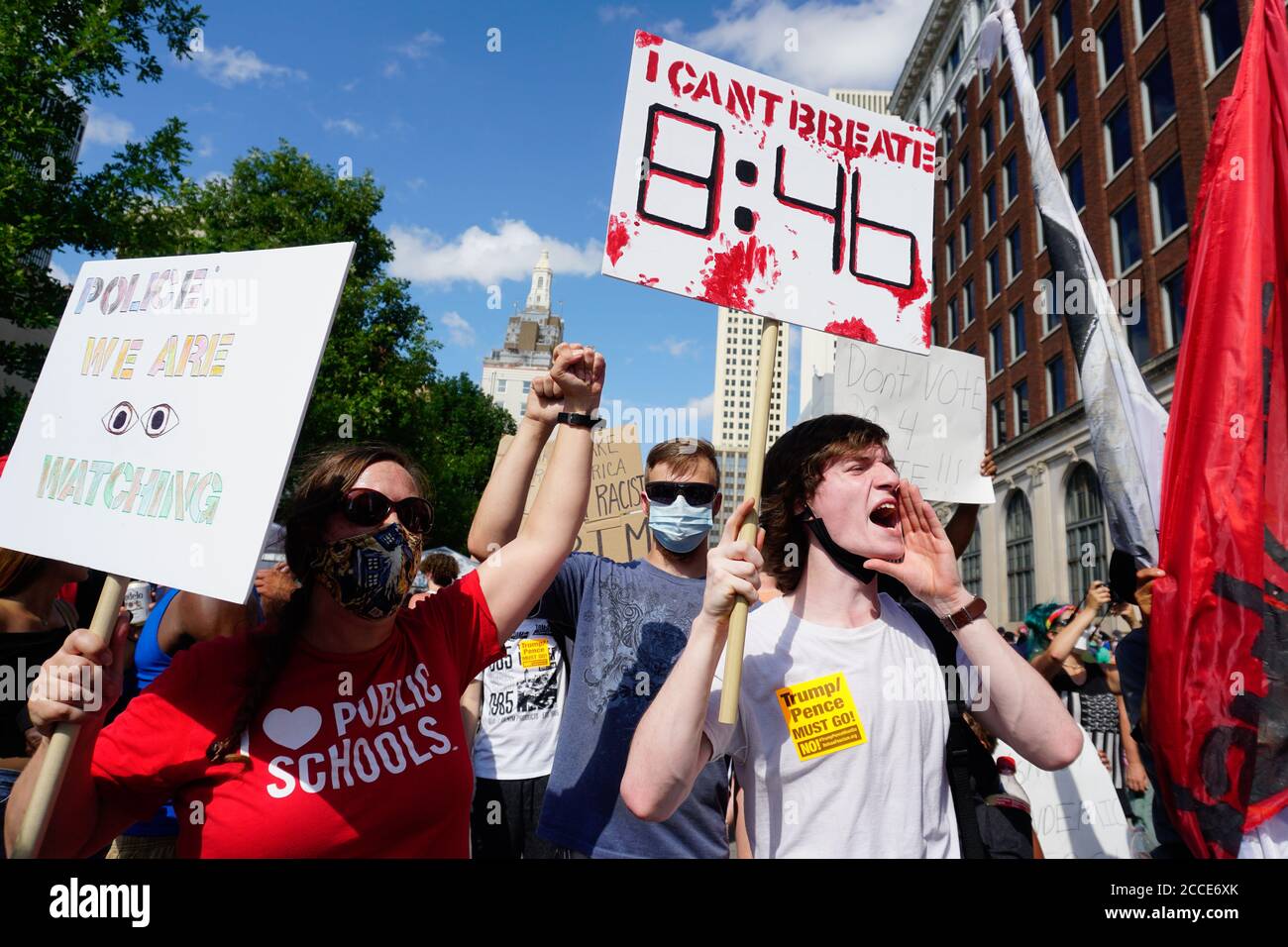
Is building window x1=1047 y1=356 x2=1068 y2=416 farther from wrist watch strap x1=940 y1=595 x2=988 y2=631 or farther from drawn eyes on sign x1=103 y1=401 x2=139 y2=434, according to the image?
drawn eyes on sign x1=103 y1=401 x2=139 y2=434

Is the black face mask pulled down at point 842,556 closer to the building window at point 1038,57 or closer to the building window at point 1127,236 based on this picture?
the building window at point 1127,236

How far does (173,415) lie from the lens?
5.45 ft

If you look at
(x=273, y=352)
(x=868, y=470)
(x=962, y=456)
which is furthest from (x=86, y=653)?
(x=962, y=456)

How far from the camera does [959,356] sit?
181 inches

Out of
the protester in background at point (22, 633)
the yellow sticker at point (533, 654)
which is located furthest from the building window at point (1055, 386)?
the protester in background at point (22, 633)

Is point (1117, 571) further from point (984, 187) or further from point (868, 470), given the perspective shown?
point (984, 187)

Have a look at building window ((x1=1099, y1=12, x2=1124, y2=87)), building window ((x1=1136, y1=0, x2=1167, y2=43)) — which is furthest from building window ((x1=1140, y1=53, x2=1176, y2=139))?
building window ((x1=1099, y1=12, x2=1124, y2=87))

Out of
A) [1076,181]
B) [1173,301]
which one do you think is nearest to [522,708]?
[1173,301]

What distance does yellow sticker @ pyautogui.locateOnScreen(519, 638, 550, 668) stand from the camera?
4188 millimetres

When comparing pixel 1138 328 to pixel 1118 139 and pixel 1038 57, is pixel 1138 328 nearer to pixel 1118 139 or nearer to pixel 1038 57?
pixel 1118 139

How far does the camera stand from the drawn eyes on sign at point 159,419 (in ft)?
5.45

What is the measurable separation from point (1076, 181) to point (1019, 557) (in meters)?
11.5
